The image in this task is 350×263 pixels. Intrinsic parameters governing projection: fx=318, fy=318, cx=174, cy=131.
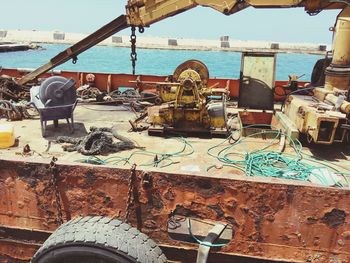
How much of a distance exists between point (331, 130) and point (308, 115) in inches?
16.3

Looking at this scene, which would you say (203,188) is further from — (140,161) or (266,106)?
(266,106)

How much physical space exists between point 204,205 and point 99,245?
0.85 metres

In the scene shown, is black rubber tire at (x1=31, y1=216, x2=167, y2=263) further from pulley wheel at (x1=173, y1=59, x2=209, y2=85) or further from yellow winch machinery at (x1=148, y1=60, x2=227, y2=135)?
pulley wheel at (x1=173, y1=59, x2=209, y2=85)

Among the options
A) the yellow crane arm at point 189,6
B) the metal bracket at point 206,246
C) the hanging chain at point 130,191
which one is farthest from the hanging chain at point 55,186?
the yellow crane arm at point 189,6

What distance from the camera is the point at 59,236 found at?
2410 millimetres

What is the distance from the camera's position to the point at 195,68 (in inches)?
275

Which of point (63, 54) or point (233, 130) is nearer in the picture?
point (233, 130)

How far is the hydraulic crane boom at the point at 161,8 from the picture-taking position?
18.5 feet

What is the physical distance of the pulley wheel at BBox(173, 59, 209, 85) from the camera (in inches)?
271

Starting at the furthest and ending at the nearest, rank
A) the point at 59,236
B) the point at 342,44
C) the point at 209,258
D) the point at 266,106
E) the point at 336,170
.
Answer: the point at 266,106 → the point at 342,44 → the point at 336,170 → the point at 209,258 → the point at 59,236

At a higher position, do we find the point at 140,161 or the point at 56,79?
the point at 56,79

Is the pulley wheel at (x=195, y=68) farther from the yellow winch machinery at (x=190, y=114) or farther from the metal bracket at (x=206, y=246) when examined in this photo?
the metal bracket at (x=206, y=246)

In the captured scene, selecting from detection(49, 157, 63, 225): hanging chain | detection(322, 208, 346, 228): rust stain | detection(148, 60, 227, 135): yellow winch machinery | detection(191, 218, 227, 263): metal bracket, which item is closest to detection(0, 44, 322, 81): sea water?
detection(148, 60, 227, 135): yellow winch machinery

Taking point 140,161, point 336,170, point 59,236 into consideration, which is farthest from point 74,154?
point 336,170
